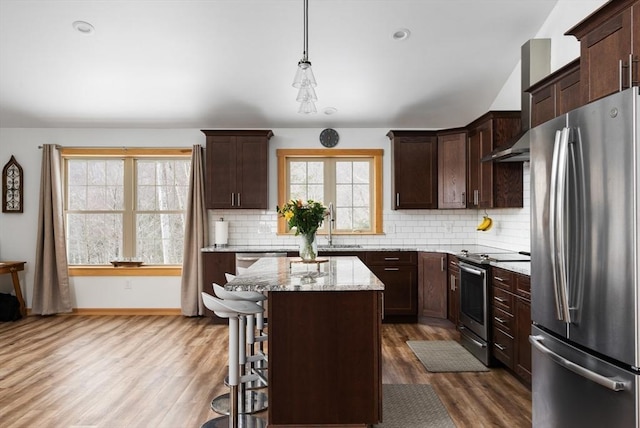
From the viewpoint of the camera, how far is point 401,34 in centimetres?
426

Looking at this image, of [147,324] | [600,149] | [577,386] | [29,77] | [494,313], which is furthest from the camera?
[147,324]

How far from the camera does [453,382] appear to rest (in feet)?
11.3

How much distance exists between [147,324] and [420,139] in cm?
425

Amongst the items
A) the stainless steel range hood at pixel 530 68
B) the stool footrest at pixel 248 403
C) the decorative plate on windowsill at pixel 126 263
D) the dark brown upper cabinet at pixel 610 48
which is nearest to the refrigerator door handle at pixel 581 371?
the dark brown upper cabinet at pixel 610 48

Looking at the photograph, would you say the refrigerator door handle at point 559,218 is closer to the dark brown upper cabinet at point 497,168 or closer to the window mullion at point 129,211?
the dark brown upper cabinet at point 497,168

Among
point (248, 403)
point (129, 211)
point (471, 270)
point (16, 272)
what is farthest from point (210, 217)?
point (471, 270)

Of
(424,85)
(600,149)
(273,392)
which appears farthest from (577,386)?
(424,85)

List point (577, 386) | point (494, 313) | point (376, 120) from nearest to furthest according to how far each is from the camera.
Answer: point (577, 386) < point (494, 313) < point (376, 120)

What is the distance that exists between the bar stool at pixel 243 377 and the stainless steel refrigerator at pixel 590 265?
1.74m

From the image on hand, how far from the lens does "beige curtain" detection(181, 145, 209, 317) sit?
18.4 feet

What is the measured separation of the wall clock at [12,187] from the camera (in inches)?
228

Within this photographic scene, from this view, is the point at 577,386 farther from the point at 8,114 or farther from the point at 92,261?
the point at 8,114

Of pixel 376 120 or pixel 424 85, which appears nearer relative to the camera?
pixel 424 85

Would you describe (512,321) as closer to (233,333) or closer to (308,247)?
(308,247)
